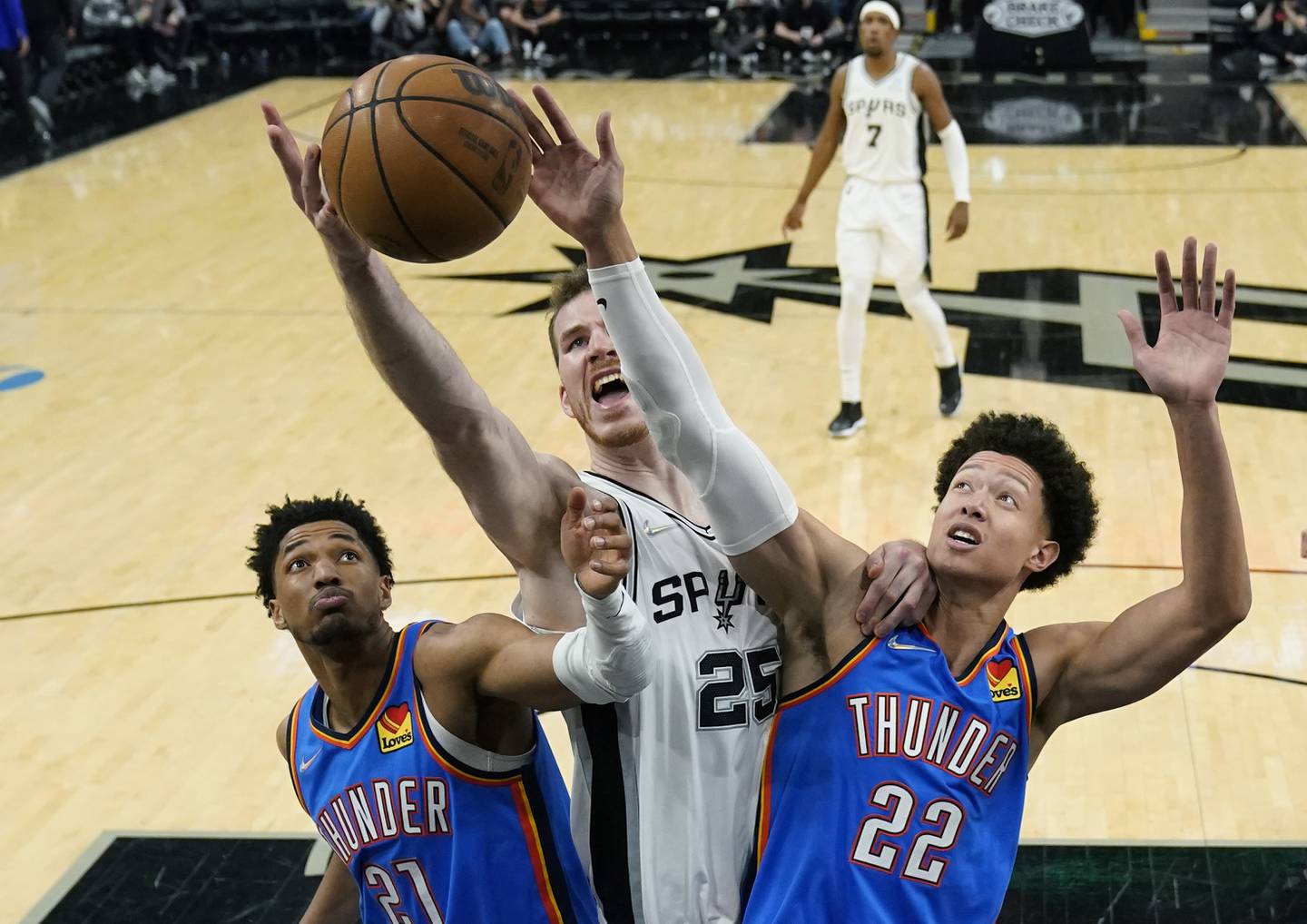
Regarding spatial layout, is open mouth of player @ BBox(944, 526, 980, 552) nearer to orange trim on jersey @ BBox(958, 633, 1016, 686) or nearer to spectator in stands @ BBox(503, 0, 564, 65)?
orange trim on jersey @ BBox(958, 633, 1016, 686)

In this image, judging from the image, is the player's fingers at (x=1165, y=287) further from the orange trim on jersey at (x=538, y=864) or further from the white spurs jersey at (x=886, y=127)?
the white spurs jersey at (x=886, y=127)

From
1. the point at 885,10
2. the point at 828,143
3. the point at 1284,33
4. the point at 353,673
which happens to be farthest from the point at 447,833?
the point at 1284,33

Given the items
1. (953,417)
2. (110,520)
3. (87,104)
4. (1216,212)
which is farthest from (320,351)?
(87,104)

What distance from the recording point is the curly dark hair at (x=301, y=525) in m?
3.79

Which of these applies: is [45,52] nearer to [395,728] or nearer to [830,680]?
[395,728]

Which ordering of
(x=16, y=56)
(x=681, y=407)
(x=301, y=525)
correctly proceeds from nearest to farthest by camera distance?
(x=681, y=407) < (x=301, y=525) < (x=16, y=56)

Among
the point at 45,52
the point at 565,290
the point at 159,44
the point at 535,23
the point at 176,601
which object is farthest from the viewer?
the point at 535,23

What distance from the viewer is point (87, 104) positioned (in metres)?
18.6

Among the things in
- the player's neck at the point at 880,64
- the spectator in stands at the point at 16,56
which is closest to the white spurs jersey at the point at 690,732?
the player's neck at the point at 880,64

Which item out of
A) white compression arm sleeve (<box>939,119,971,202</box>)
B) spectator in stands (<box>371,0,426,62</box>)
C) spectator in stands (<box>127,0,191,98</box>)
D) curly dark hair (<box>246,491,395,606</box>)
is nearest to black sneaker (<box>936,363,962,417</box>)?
white compression arm sleeve (<box>939,119,971,202</box>)

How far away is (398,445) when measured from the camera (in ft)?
26.5

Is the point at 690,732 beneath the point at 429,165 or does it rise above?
beneath

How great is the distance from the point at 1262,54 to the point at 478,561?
15457mm

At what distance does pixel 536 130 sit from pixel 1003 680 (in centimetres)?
134
